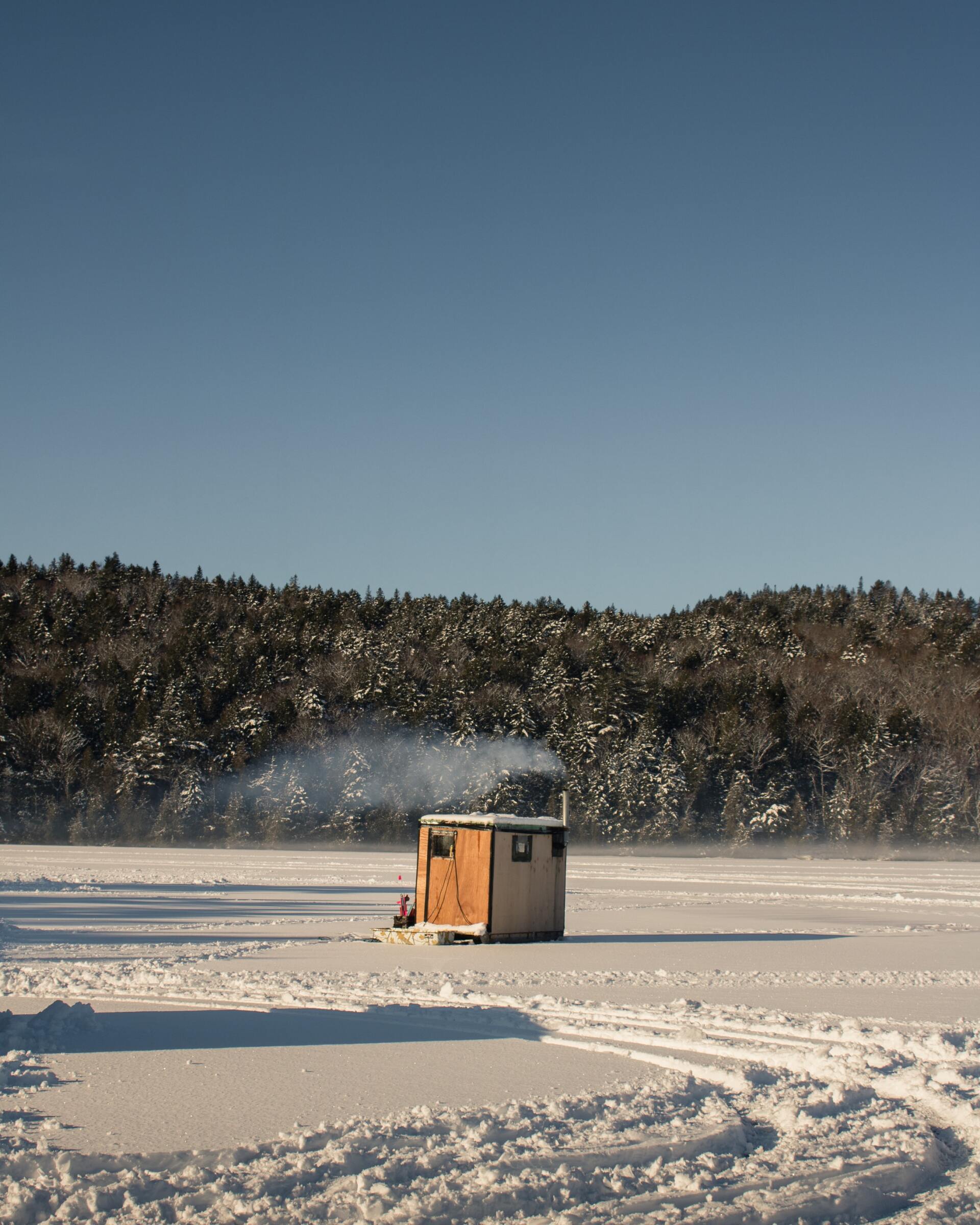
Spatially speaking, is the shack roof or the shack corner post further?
the shack roof

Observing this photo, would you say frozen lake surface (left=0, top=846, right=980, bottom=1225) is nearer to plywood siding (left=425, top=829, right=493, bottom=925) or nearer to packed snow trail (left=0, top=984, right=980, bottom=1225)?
packed snow trail (left=0, top=984, right=980, bottom=1225)

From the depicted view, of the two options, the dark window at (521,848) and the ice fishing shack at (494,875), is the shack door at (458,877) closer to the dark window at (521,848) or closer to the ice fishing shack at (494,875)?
the ice fishing shack at (494,875)

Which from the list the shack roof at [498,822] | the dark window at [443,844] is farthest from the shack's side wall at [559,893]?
the dark window at [443,844]

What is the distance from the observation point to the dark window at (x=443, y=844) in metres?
18.2

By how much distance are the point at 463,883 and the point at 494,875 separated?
0.62 m

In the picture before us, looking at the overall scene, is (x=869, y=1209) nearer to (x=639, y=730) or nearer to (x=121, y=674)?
(x=639, y=730)

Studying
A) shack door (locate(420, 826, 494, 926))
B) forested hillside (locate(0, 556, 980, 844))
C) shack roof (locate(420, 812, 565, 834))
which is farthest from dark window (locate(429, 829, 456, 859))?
forested hillside (locate(0, 556, 980, 844))

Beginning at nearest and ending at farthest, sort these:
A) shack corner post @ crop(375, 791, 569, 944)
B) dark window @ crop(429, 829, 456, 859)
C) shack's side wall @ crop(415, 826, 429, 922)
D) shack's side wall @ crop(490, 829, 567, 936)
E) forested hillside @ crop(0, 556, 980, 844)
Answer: shack corner post @ crop(375, 791, 569, 944) < shack's side wall @ crop(490, 829, 567, 936) < dark window @ crop(429, 829, 456, 859) < shack's side wall @ crop(415, 826, 429, 922) < forested hillside @ crop(0, 556, 980, 844)

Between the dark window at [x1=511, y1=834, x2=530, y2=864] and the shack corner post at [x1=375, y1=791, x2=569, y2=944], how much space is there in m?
0.01

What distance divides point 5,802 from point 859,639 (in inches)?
2818

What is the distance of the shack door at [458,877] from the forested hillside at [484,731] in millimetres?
43888

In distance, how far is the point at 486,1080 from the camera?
825 cm

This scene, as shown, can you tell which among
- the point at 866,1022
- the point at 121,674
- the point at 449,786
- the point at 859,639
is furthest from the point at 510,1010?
the point at 859,639

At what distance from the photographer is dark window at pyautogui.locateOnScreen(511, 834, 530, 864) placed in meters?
18.0
